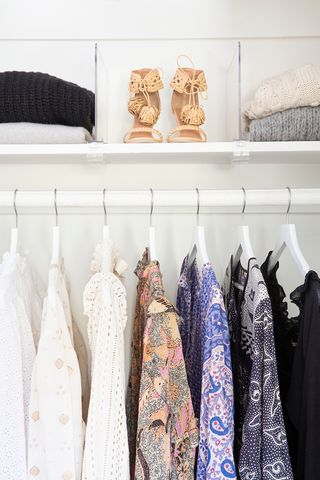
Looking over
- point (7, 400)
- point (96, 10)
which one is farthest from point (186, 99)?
point (7, 400)

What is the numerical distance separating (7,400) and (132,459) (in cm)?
33

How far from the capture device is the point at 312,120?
39.4 inches

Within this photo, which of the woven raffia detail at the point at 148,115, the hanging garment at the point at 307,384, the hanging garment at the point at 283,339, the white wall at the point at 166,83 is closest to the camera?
the hanging garment at the point at 307,384

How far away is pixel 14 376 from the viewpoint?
836 millimetres

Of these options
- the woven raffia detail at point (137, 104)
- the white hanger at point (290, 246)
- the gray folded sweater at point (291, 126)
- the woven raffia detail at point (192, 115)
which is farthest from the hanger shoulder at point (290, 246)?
the woven raffia detail at point (137, 104)

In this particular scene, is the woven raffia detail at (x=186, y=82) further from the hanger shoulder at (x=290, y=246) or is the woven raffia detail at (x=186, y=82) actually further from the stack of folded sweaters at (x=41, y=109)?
the hanger shoulder at (x=290, y=246)

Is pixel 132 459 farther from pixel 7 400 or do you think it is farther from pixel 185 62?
pixel 185 62

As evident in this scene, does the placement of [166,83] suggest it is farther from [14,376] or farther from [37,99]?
[14,376]

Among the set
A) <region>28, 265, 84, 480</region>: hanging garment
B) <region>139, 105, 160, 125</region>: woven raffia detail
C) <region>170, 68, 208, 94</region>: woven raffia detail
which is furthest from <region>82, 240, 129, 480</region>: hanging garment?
<region>170, 68, 208, 94</region>: woven raffia detail

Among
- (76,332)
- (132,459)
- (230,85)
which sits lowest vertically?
(132,459)

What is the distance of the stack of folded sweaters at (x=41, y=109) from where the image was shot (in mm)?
980

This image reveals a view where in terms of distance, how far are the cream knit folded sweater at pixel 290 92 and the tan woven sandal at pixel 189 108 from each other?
131 millimetres

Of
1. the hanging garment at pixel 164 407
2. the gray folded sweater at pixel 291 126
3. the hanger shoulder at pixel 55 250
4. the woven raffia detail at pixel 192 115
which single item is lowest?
the hanging garment at pixel 164 407

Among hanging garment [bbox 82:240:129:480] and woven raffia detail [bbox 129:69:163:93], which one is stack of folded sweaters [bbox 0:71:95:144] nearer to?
woven raffia detail [bbox 129:69:163:93]
